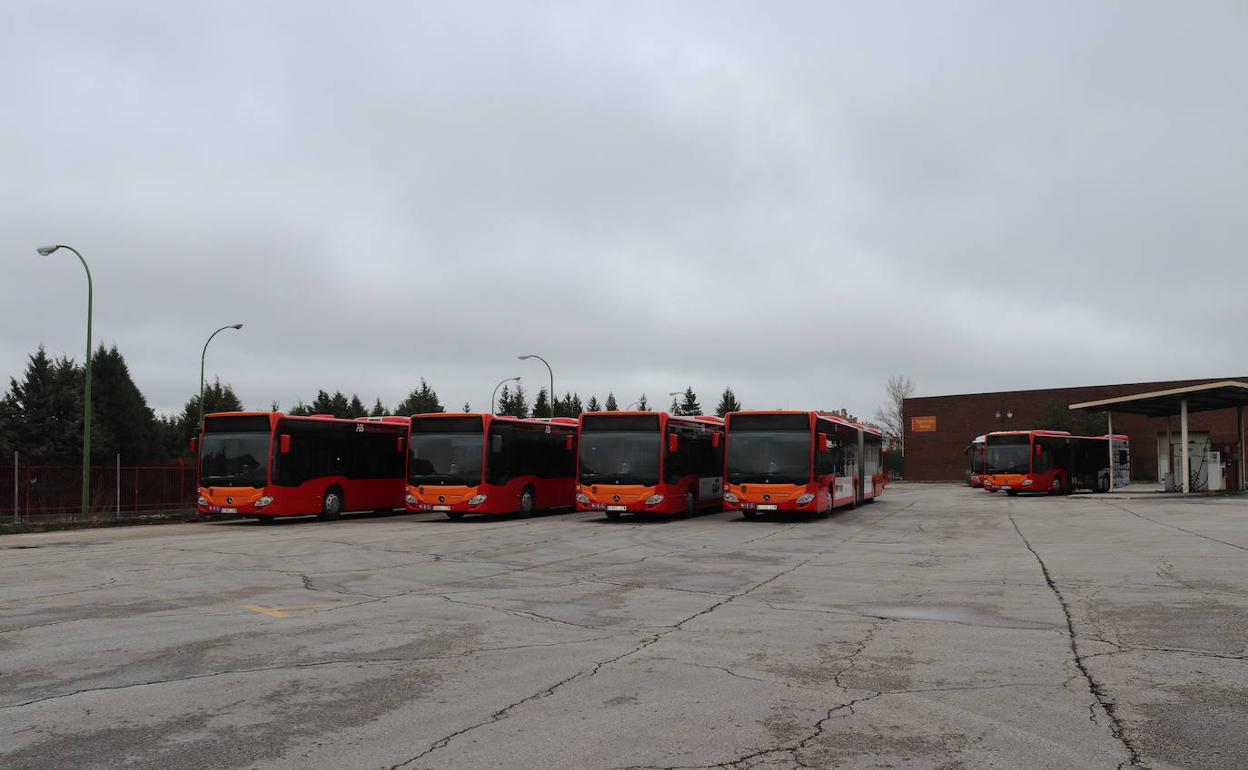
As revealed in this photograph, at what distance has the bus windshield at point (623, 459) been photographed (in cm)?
2480

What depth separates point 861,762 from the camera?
5.05 m

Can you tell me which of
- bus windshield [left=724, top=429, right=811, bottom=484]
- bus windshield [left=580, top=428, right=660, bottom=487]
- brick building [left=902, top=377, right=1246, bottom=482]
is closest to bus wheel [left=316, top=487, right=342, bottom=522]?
bus windshield [left=580, top=428, right=660, bottom=487]

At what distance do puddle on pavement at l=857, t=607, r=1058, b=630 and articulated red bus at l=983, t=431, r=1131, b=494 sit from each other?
121ft

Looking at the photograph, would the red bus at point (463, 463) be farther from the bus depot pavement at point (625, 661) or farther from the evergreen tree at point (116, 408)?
the evergreen tree at point (116, 408)

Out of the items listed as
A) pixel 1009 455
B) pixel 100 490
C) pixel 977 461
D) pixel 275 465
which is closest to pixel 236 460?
pixel 275 465

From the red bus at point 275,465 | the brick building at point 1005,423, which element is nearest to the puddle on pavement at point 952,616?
the red bus at point 275,465

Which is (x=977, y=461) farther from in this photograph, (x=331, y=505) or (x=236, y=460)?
(x=236, y=460)

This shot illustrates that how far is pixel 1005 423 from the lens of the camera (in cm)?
7250

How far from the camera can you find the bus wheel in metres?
26.7

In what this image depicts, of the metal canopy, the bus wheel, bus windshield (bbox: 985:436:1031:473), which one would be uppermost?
the metal canopy

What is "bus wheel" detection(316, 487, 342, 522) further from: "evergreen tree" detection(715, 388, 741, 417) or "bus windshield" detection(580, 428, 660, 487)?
"evergreen tree" detection(715, 388, 741, 417)

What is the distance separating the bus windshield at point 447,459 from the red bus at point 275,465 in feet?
8.96

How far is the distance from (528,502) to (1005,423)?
5472 cm

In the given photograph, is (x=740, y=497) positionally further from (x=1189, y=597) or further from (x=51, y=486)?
(x=51, y=486)
